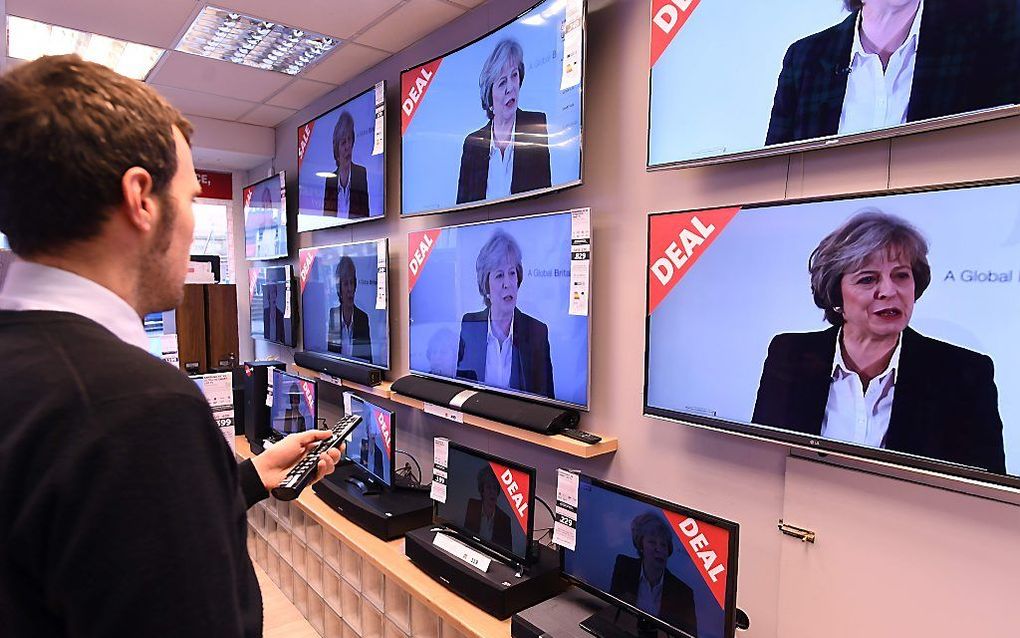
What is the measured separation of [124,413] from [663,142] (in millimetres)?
1459

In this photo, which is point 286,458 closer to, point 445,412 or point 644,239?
point 445,412

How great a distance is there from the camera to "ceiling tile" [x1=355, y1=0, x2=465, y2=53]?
238 cm

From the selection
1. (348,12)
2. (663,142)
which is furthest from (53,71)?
(348,12)

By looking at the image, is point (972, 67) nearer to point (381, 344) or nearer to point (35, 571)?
point (35, 571)

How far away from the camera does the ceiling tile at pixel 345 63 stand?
9.33ft

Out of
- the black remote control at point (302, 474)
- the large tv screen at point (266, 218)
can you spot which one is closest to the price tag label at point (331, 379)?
the large tv screen at point (266, 218)

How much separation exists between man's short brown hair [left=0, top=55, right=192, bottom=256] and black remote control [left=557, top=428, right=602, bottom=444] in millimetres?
1485

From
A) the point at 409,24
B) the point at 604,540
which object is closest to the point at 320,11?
the point at 409,24

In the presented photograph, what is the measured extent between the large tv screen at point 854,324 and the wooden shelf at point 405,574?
0.82 m

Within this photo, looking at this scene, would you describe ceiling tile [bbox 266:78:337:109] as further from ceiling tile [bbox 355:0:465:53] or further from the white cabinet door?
the white cabinet door

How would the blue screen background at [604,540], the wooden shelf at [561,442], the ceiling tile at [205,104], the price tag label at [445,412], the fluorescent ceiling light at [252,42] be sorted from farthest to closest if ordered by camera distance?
the ceiling tile at [205,104]
the fluorescent ceiling light at [252,42]
the price tag label at [445,412]
the wooden shelf at [561,442]
the blue screen background at [604,540]

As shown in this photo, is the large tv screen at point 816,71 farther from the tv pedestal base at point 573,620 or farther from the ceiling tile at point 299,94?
the ceiling tile at point 299,94

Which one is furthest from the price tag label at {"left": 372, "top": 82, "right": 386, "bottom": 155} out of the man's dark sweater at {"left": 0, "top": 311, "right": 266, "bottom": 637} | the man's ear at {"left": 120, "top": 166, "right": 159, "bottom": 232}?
the man's dark sweater at {"left": 0, "top": 311, "right": 266, "bottom": 637}

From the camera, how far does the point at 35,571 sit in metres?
0.57
